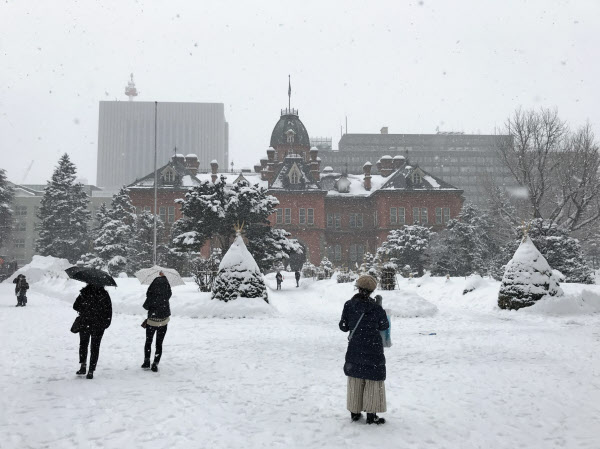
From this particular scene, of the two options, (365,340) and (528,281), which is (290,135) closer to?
(528,281)

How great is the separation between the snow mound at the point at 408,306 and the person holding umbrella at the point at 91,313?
38.0 feet

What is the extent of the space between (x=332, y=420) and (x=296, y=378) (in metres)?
2.18

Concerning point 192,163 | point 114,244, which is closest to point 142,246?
point 114,244

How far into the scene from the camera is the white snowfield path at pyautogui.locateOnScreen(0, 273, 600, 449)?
16.8 ft

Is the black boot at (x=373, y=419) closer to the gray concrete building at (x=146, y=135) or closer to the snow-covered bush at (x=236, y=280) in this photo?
A: the snow-covered bush at (x=236, y=280)

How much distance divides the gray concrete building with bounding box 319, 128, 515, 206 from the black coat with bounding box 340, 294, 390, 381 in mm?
109219

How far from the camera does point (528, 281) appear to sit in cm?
1748

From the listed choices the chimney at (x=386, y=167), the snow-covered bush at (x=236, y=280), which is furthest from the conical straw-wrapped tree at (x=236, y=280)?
the chimney at (x=386, y=167)

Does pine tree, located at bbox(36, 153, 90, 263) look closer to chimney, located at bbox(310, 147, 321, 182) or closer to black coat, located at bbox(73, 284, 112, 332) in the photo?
chimney, located at bbox(310, 147, 321, 182)

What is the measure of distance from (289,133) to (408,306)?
50.4 metres

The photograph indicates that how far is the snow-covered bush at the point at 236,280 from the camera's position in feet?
57.6

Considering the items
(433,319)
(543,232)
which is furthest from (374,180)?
(433,319)

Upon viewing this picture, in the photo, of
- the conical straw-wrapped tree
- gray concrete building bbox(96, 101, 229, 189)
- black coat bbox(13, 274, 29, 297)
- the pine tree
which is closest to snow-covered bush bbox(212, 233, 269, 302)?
the conical straw-wrapped tree

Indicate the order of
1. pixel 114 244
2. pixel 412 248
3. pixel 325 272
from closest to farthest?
pixel 114 244, pixel 325 272, pixel 412 248
